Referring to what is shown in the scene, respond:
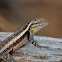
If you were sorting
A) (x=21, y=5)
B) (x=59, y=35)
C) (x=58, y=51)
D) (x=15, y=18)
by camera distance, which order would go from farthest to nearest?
(x=21, y=5) → (x=15, y=18) → (x=59, y=35) → (x=58, y=51)

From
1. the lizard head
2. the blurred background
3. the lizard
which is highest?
the blurred background

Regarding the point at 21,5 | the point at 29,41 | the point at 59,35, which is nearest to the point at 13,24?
the point at 21,5

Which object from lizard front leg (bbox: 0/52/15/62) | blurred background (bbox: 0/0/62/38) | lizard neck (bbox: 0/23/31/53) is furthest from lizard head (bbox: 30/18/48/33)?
blurred background (bbox: 0/0/62/38)

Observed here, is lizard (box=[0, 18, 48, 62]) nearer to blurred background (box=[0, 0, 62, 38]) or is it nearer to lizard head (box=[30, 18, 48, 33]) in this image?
lizard head (box=[30, 18, 48, 33])

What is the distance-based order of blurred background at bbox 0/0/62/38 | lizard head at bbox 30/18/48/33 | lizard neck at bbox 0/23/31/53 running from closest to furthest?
lizard neck at bbox 0/23/31/53 < lizard head at bbox 30/18/48/33 < blurred background at bbox 0/0/62/38

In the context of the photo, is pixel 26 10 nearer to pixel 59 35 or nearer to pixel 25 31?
pixel 59 35

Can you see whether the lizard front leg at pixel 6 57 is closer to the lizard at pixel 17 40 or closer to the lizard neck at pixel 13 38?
the lizard at pixel 17 40

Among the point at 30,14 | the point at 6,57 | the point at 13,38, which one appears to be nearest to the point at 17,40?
the point at 13,38

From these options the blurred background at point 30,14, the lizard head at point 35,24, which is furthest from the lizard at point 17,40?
the blurred background at point 30,14
